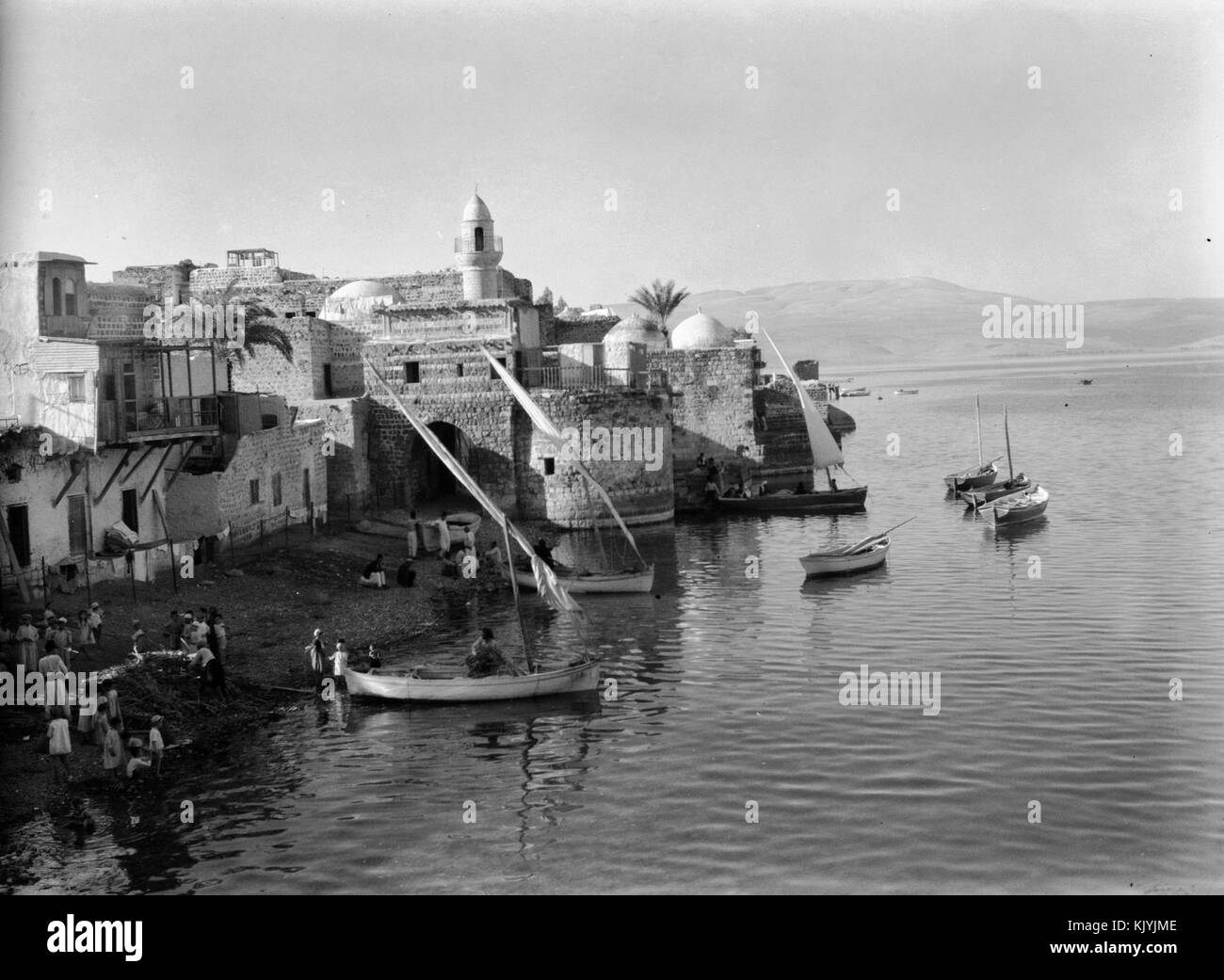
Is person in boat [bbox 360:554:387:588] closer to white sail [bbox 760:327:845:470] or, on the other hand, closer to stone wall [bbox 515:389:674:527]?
stone wall [bbox 515:389:674:527]

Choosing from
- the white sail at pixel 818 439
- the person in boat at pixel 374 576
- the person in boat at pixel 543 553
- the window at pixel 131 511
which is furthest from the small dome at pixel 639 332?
the window at pixel 131 511

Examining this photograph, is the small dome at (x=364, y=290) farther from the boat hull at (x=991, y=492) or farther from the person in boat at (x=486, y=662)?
the person in boat at (x=486, y=662)

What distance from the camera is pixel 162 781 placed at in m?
21.6

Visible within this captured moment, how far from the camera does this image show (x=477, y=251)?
5675cm

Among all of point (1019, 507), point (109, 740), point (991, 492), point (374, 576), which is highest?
point (991, 492)

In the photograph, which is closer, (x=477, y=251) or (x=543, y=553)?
(x=543, y=553)

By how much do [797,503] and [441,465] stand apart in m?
14.0

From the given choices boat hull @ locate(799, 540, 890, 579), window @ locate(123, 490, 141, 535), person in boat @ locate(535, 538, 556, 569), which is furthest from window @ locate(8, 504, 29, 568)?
boat hull @ locate(799, 540, 890, 579)

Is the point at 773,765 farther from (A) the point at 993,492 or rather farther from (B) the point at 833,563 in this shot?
(A) the point at 993,492

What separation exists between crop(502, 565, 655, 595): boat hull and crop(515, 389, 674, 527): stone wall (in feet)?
35.0

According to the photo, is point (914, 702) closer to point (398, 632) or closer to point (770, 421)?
point (398, 632)

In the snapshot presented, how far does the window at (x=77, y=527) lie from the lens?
29266mm

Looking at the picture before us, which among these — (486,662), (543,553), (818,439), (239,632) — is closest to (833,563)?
(543,553)
